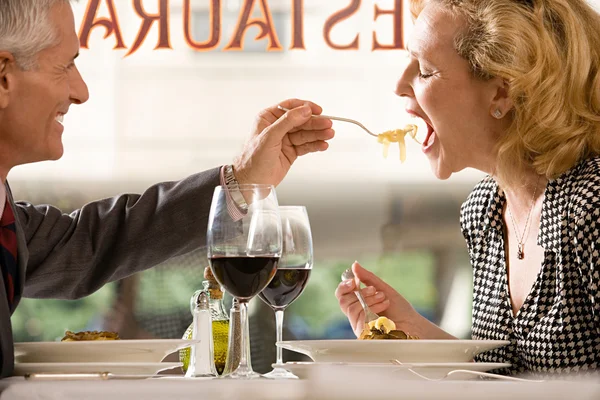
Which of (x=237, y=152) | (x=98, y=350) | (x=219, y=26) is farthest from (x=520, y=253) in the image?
(x=219, y=26)

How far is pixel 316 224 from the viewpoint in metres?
3.39

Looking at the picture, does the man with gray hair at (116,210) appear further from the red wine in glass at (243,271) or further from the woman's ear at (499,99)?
the red wine in glass at (243,271)

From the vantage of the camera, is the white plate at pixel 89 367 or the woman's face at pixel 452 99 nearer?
A: the white plate at pixel 89 367

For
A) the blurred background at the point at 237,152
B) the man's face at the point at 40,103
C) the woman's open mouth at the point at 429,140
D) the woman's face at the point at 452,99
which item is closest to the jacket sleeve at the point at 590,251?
the woman's face at the point at 452,99

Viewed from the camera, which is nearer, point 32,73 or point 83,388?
point 83,388

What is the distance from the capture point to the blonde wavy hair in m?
1.73

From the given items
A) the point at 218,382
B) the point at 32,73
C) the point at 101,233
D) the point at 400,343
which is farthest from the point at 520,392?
the point at 101,233

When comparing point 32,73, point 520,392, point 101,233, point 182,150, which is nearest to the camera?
point 520,392

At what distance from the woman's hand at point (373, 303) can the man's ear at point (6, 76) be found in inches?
29.9

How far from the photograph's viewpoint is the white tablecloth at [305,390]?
25.8 inches

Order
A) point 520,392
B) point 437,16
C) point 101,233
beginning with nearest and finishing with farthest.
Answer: point 520,392, point 101,233, point 437,16

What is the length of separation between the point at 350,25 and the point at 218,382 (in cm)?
284

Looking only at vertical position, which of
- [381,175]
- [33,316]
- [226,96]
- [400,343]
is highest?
[226,96]

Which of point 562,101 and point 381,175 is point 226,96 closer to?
point 381,175
